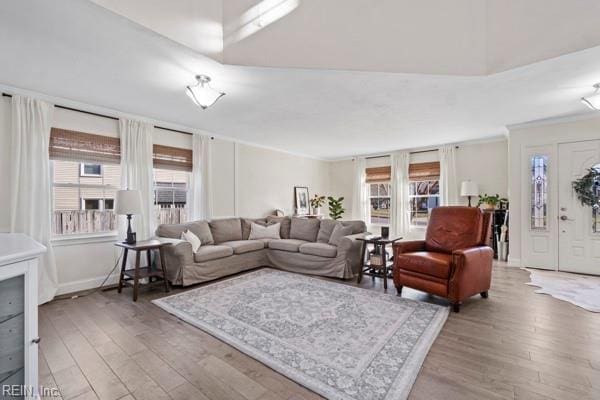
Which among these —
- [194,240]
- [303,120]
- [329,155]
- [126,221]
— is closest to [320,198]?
[329,155]

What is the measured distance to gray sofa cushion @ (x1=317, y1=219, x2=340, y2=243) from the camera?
480cm

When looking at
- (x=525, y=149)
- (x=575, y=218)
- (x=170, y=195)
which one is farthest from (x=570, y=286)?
(x=170, y=195)

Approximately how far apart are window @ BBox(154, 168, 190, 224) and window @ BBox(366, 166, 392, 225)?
4757 millimetres

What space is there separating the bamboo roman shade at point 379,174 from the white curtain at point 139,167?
17.5 feet

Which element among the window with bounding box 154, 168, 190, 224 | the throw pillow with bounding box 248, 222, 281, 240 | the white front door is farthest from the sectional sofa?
the white front door

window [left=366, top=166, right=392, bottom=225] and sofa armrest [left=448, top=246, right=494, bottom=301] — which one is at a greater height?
window [left=366, top=166, right=392, bottom=225]

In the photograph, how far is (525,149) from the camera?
4727mm

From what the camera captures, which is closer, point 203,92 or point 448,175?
point 203,92

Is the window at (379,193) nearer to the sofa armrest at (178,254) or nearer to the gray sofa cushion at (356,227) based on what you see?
the gray sofa cushion at (356,227)

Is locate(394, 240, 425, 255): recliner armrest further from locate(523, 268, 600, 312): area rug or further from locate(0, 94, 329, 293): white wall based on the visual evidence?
locate(0, 94, 329, 293): white wall

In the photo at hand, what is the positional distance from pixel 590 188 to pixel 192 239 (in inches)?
237

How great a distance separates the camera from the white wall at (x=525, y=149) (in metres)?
4.36

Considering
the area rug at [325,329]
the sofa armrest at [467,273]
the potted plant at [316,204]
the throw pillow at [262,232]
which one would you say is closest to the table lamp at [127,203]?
the area rug at [325,329]

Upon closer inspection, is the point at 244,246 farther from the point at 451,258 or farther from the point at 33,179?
the point at 451,258
